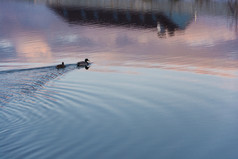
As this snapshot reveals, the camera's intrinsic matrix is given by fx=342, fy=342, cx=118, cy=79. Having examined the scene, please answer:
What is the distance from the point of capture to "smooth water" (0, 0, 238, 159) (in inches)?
380

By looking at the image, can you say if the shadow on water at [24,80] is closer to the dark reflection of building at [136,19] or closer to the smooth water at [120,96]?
the smooth water at [120,96]

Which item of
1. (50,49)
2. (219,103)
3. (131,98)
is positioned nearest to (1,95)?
(131,98)

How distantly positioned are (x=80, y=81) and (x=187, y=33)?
20820 millimetres

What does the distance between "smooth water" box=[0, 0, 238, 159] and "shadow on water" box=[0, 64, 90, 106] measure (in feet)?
0.16

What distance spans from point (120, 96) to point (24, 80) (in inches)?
234

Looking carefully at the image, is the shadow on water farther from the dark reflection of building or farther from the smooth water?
the dark reflection of building

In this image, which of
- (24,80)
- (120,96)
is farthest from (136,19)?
(120,96)

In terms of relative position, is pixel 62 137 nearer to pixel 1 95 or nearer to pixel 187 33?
pixel 1 95

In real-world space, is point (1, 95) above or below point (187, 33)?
below

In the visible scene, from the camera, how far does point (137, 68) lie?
800 inches

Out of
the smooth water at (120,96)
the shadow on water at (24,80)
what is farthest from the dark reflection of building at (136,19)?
the shadow on water at (24,80)

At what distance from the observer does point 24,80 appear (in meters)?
17.8

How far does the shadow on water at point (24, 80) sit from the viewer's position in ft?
49.6

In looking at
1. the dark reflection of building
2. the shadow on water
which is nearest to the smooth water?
the shadow on water
